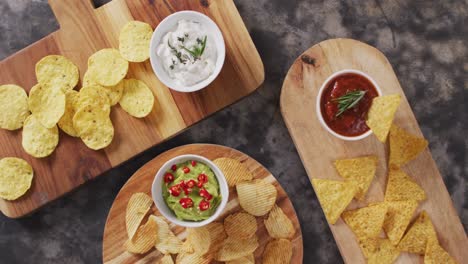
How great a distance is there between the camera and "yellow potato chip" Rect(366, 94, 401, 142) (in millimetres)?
2783


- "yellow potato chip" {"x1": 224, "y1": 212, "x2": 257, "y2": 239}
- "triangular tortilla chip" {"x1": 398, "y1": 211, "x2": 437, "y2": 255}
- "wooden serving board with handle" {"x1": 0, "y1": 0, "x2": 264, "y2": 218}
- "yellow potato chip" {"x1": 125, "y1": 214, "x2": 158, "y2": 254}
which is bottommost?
"triangular tortilla chip" {"x1": 398, "y1": 211, "x2": 437, "y2": 255}

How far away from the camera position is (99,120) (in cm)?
280

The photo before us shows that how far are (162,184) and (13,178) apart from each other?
0.82 m

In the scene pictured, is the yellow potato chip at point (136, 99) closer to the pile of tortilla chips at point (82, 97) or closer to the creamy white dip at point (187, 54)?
the pile of tortilla chips at point (82, 97)

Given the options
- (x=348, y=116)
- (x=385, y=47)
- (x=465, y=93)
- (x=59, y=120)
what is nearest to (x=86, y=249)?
(x=59, y=120)

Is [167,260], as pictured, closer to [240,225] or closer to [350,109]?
[240,225]

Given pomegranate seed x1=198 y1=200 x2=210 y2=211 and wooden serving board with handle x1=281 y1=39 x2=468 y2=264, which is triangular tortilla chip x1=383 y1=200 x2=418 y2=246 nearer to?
wooden serving board with handle x1=281 y1=39 x2=468 y2=264

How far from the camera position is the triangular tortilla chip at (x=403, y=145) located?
2.94m

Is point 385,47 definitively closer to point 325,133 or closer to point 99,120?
point 325,133

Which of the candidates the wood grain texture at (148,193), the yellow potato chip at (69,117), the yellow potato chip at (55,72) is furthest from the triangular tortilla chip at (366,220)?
the yellow potato chip at (55,72)

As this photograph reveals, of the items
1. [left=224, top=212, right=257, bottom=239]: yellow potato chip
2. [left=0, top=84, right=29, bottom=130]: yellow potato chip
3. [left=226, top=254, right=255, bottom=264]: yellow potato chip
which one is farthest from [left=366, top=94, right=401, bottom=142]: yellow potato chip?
[left=0, top=84, right=29, bottom=130]: yellow potato chip

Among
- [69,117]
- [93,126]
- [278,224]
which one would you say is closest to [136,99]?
[93,126]

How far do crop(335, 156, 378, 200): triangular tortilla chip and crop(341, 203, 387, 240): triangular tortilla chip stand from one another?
125 millimetres

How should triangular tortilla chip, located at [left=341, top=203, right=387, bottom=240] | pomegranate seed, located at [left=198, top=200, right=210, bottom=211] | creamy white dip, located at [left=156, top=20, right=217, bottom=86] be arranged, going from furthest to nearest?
triangular tortilla chip, located at [left=341, top=203, right=387, bottom=240] < creamy white dip, located at [left=156, top=20, right=217, bottom=86] < pomegranate seed, located at [left=198, top=200, right=210, bottom=211]
